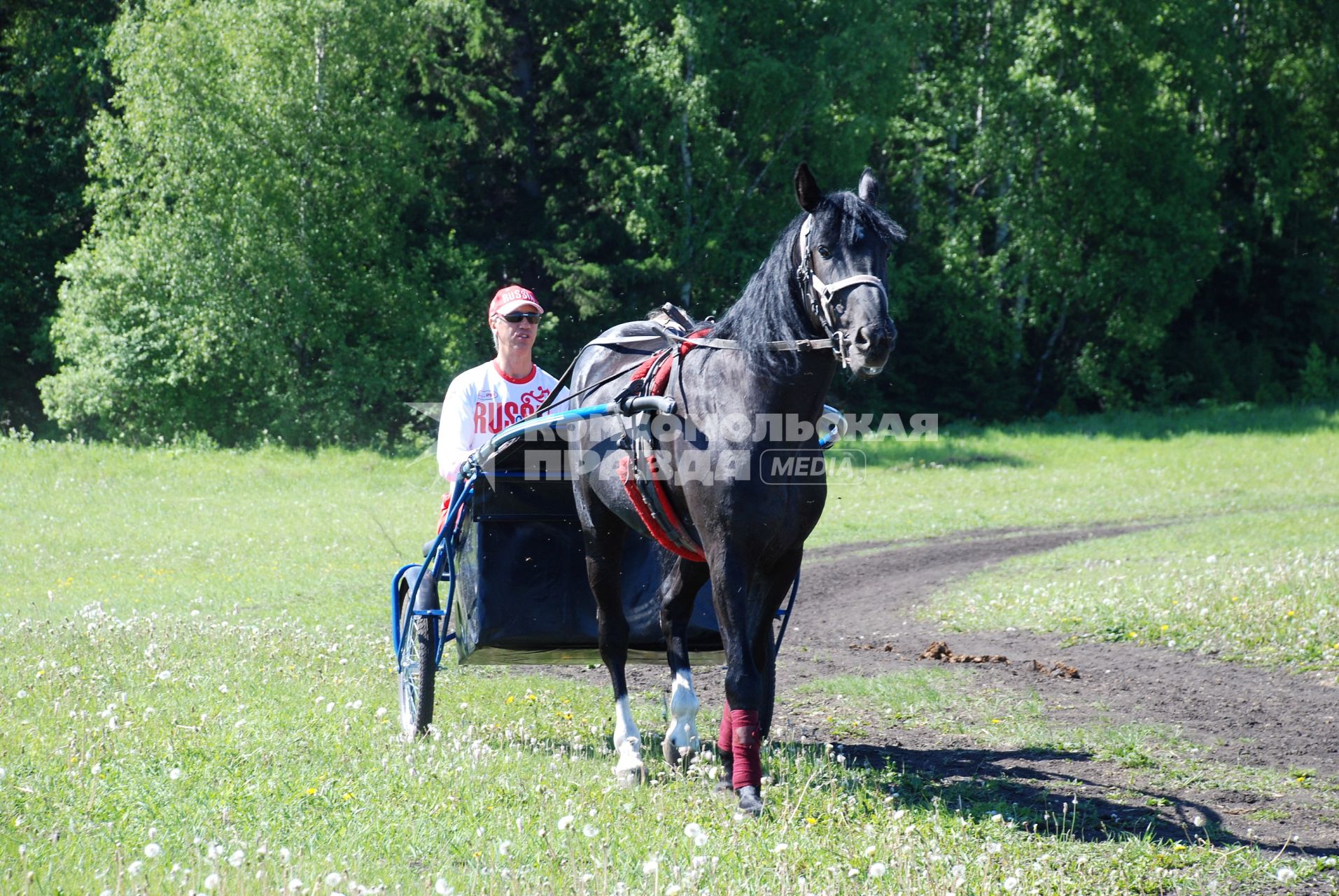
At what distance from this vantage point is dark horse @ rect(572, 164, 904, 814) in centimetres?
462

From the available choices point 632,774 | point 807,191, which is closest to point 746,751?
point 632,774

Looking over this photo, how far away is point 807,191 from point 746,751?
7.30 ft

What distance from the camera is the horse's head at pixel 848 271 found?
439 cm

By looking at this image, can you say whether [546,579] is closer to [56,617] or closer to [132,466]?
[56,617]

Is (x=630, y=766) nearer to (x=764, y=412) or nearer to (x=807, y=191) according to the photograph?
(x=764, y=412)

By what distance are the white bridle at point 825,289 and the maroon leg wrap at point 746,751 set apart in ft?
4.92

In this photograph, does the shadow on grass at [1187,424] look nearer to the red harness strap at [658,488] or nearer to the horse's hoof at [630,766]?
the red harness strap at [658,488]

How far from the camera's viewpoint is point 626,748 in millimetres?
5637

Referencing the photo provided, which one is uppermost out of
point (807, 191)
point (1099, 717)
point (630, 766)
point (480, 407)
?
point (807, 191)

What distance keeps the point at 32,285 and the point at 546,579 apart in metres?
29.6

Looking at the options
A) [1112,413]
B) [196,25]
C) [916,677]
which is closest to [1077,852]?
[916,677]

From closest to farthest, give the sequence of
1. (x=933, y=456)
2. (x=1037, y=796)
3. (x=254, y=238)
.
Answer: (x=1037, y=796) → (x=254, y=238) → (x=933, y=456)

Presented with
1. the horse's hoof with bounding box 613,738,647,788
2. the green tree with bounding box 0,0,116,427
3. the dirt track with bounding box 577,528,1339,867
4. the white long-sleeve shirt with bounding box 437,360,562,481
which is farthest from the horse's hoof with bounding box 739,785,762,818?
the green tree with bounding box 0,0,116,427

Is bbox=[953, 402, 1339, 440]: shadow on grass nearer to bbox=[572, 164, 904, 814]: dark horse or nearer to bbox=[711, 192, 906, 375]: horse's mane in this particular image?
bbox=[572, 164, 904, 814]: dark horse
